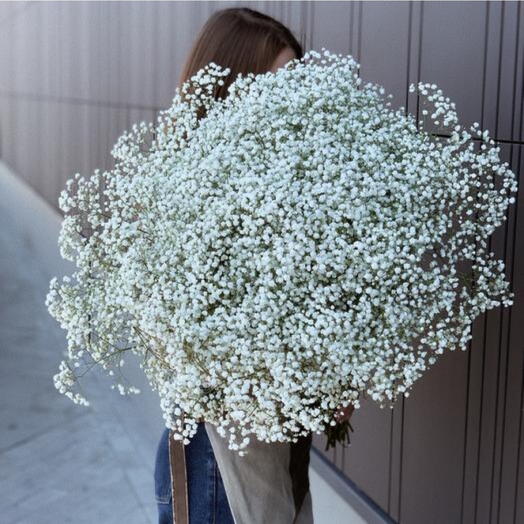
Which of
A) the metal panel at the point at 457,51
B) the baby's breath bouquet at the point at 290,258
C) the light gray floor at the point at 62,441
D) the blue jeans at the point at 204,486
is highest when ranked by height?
the metal panel at the point at 457,51

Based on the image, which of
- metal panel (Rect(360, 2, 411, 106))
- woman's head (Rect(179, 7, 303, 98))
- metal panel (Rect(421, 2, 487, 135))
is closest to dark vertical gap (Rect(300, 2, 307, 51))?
metal panel (Rect(360, 2, 411, 106))

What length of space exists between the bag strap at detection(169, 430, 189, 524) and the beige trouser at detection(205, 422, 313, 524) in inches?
4.0

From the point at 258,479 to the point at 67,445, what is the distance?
3882 millimetres

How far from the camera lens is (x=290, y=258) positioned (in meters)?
1.96

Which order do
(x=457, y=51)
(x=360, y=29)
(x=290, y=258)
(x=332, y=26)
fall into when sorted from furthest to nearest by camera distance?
(x=332, y=26), (x=360, y=29), (x=457, y=51), (x=290, y=258)

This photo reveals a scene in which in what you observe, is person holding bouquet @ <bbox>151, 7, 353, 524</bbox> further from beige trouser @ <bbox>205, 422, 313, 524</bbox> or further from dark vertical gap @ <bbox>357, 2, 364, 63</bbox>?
dark vertical gap @ <bbox>357, 2, 364, 63</bbox>

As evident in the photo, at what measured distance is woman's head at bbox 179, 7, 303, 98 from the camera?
2816mm

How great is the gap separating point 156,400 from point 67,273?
124 inches

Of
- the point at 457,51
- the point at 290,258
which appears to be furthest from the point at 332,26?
the point at 290,258

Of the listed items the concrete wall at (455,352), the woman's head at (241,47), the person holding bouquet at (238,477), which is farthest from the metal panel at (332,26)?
the person holding bouquet at (238,477)

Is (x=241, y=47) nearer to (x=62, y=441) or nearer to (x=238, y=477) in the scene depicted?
(x=238, y=477)

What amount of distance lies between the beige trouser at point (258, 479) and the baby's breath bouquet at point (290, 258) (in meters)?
0.33

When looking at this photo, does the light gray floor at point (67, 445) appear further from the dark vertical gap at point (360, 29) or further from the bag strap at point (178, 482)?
the dark vertical gap at point (360, 29)

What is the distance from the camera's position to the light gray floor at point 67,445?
5.29m
